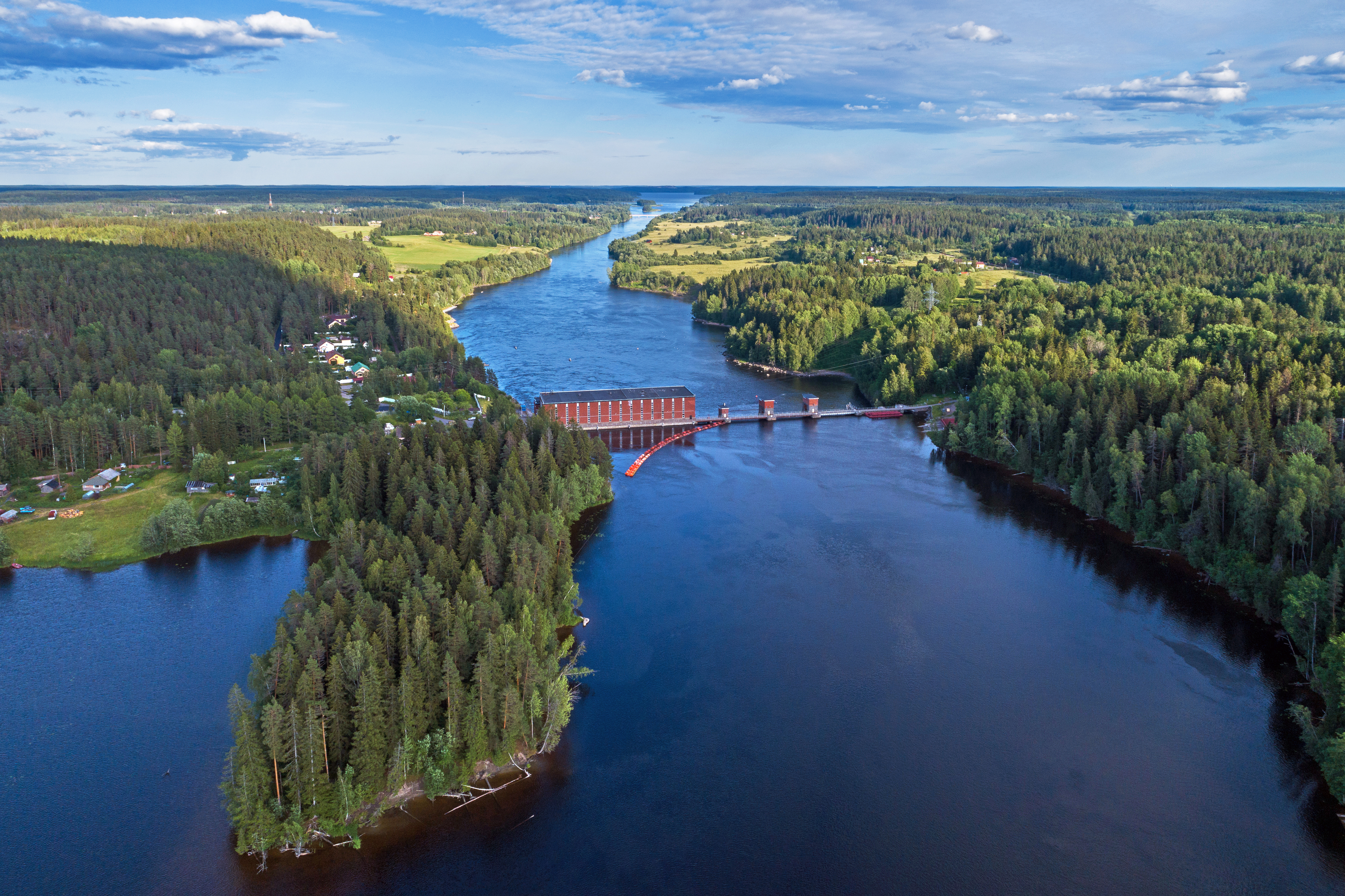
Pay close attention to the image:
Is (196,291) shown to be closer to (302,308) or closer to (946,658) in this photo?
(302,308)

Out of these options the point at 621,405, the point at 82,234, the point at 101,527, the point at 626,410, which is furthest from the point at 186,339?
the point at 82,234

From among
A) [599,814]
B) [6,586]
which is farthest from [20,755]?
[599,814]

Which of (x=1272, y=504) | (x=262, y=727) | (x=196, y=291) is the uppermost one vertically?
(x=196, y=291)

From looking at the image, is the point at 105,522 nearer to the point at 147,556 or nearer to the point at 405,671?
the point at 147,556

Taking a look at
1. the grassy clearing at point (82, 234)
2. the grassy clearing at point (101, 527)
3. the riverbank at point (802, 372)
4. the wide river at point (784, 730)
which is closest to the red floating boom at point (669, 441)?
the wide river at point (784, 730)

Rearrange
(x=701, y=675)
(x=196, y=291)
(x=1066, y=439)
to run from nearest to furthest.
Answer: (x=701, y=675) < (x=1066, y=439) < (x=196, y=291)
